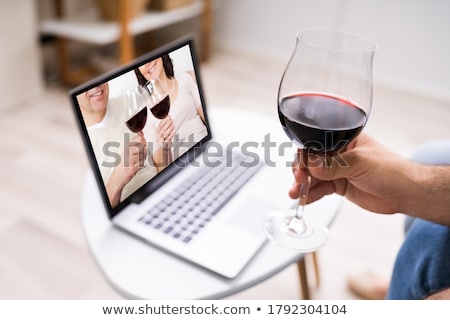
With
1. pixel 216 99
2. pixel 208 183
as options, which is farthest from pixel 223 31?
pixel 208 183

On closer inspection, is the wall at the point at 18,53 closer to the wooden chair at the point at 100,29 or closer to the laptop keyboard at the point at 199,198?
the wooden chair at the point at 100,29

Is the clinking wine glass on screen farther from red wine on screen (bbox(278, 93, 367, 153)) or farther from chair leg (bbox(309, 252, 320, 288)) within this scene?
chair leg (bbox(309, 252, 320, 288))

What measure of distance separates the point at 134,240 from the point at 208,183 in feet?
0.58

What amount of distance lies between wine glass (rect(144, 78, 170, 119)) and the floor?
0.70 m

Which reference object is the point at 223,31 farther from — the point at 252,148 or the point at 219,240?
the point at 219,240

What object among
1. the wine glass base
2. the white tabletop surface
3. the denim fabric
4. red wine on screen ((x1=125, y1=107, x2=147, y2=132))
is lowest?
the denim fabric

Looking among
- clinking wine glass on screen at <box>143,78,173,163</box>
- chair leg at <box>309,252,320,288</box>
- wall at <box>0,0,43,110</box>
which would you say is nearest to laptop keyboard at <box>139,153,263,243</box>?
clinking wine glass on screen at <box>143,78,173,163</box>

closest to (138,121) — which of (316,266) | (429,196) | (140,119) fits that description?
(140,119)

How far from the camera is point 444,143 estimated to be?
42.6 inches

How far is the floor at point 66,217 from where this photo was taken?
1271mm

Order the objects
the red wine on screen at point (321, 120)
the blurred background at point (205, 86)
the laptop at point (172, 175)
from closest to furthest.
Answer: the red wine on screen at point (321, 120)
the laptop at point (172, 175)
the blurred background at point (205, 86)

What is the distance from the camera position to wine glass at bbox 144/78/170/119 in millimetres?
691

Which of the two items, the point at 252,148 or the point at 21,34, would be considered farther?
the point at 21,34

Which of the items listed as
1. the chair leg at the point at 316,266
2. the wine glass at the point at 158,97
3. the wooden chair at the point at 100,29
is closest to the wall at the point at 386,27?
the wooden chair at the point at 100,29
